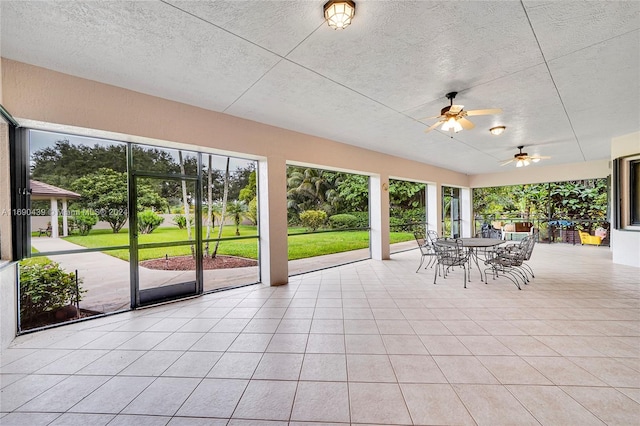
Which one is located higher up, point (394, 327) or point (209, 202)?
point (209, 202)

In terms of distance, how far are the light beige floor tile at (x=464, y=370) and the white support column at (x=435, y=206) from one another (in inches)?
265

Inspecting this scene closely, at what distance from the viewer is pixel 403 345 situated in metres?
2.50

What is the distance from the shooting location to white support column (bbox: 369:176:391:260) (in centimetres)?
671

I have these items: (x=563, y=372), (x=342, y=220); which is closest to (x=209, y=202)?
(x=563, y=372)

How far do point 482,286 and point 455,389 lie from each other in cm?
312

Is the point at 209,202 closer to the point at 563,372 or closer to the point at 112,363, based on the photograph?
the point at 112,363

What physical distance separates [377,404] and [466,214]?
10.5m

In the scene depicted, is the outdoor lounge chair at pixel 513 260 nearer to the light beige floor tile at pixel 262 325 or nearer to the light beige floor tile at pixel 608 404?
the light beige floor tile at pixel 608 404

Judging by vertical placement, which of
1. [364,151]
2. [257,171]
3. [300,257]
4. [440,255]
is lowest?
[300,257]

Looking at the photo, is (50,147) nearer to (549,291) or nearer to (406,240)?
(549,291)

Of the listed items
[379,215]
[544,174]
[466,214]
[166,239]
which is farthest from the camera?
[466,214]

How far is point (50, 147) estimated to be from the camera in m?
3.04

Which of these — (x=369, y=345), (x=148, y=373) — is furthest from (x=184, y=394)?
(x=369, y=345)

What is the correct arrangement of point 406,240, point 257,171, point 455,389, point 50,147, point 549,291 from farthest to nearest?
1. point 406,240
2. point 257,171
3. point 549,291
4. point 50,147
5. point 455,389
